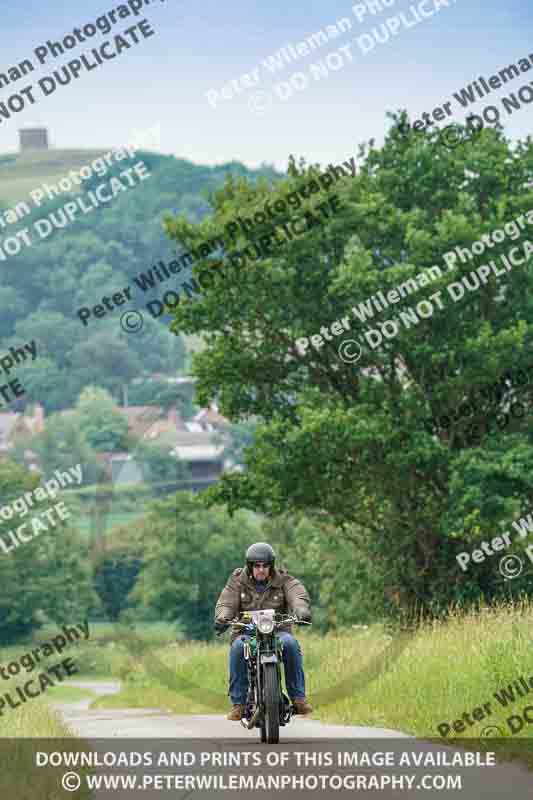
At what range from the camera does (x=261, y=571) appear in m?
12.6

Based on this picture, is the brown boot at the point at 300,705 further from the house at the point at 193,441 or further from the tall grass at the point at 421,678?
the house at the point at 193,441

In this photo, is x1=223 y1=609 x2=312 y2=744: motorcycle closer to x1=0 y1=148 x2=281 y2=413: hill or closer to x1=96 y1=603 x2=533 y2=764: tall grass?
x1=96 y1=603 x2=533 y2=764: tall grass

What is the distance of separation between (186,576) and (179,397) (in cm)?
1020

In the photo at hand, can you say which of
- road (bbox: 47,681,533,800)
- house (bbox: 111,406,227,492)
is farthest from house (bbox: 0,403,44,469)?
road (bbox: 47,681,533,800)

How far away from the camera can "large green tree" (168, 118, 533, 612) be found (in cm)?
3228

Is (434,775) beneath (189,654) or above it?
above

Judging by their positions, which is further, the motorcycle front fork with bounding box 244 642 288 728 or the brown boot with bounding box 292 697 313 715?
the brown boot with bounding box 292 697 313 715

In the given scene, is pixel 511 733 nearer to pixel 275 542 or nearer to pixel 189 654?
pixel 189 654

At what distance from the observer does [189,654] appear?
30109mm

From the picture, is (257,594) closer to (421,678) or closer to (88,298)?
(421,678)

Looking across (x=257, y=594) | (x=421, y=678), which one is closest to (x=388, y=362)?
(x=421, y=678)

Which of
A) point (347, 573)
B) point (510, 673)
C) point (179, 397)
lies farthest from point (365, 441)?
point (179, 397)

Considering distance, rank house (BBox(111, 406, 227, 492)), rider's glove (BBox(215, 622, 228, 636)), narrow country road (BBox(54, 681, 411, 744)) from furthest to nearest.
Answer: house (BBox(111, 406, 227, 492))
narrow country road (BBox(54, 681, 411, 744))
rider's glove (BBox(215, 622, 228, 636))

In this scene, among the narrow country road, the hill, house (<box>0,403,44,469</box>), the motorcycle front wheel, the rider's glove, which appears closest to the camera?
the motorcycle front wheel
